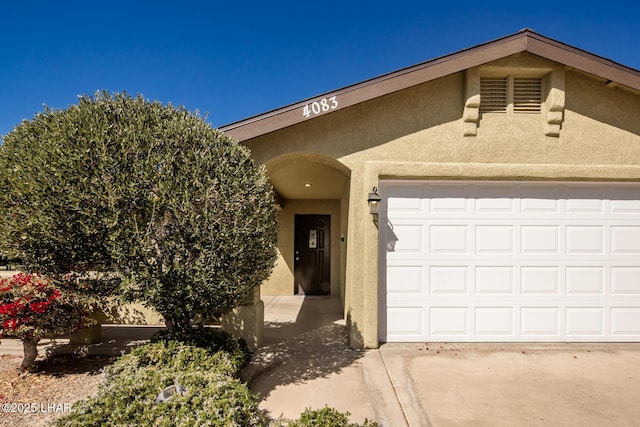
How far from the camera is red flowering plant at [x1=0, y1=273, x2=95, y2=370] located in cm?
387

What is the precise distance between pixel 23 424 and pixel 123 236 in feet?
6.87

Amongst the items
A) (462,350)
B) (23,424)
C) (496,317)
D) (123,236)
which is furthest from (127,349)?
(496,317)

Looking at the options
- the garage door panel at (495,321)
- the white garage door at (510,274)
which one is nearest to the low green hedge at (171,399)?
the white garage door at (510,274)

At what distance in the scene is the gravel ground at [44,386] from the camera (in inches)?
129

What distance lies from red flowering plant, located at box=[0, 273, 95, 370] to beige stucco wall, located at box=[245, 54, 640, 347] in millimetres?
3254

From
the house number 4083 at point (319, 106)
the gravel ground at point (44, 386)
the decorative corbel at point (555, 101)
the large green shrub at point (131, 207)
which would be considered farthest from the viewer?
the decorative corbel at point (555, 101)

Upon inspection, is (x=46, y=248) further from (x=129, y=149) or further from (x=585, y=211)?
(x=585, y=211)

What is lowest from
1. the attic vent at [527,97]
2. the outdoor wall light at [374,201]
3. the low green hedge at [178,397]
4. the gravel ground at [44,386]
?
the gravel ground at [44,386]

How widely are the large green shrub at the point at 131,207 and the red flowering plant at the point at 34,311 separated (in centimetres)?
103

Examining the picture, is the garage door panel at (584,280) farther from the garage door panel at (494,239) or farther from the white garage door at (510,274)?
the garage door panel at (494,239)

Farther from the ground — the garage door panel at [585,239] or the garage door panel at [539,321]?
the garage door panel at [585,239]

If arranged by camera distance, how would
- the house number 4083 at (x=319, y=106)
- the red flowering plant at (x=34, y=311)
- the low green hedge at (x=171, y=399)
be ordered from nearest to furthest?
the low green hedge at (x=171, y=399) → the red flowering plant at (x=34, y=311) → the house number 4083 at (x=319, y=106)

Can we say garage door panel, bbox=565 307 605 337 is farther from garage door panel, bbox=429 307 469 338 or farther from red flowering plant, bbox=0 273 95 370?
red flowering plant, bbox=0 273 95 370

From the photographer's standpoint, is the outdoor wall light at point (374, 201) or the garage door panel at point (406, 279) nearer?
the outdoor wall light at point (374, 201)
